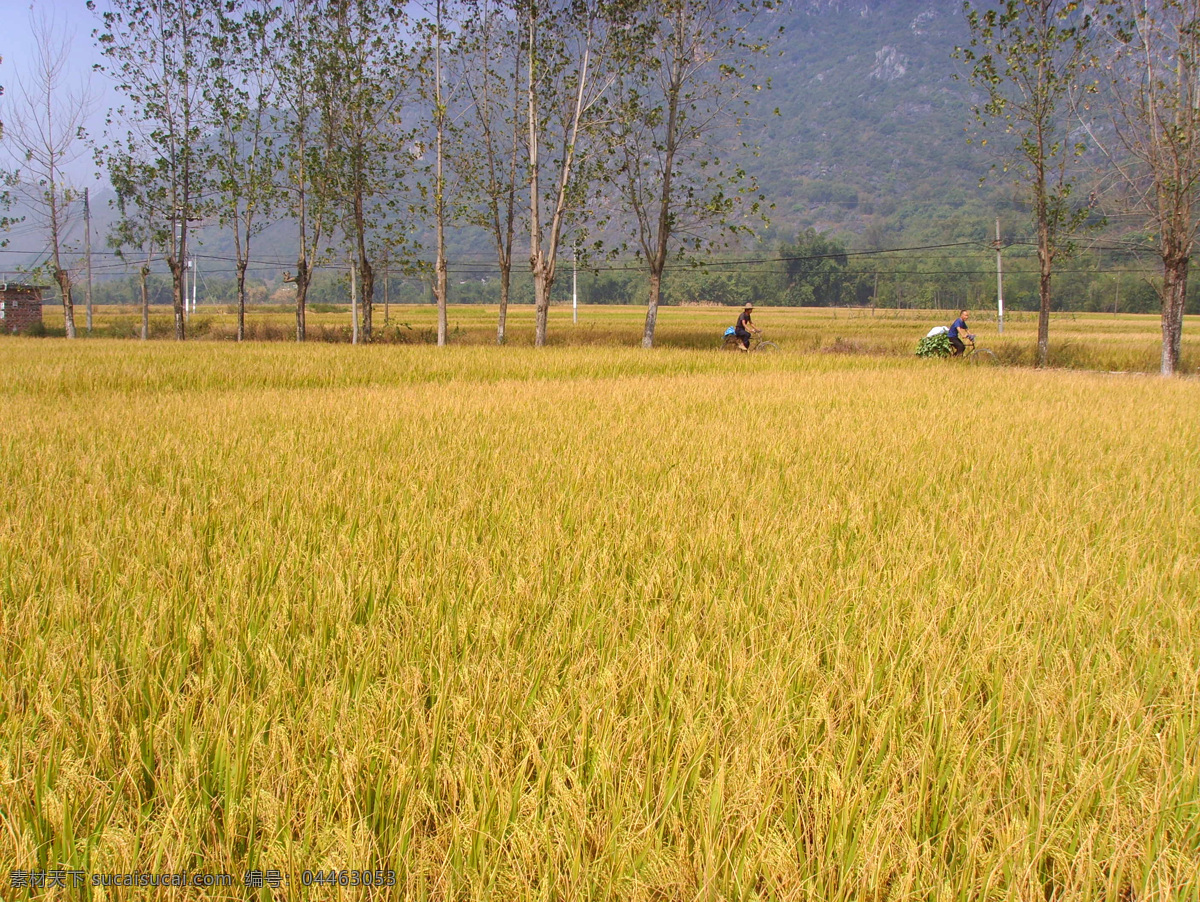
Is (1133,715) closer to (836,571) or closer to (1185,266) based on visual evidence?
(836,571)

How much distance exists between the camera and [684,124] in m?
20.0

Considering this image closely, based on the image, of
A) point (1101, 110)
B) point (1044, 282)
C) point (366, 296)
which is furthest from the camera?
point (366, 296)

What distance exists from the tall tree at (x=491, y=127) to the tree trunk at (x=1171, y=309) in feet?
55.1

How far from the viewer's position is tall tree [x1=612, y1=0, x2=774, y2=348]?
62.4ft

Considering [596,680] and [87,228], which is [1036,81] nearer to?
[596,680]

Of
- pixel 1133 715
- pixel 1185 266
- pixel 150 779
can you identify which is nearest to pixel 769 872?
pixel 1133 715

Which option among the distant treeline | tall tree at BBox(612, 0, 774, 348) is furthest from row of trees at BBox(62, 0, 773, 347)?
the distant treeline

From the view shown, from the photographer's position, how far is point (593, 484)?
13.3ft

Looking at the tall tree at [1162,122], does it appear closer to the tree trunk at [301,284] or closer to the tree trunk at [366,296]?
the tree trunk at [366,296]

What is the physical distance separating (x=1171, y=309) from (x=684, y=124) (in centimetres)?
1274

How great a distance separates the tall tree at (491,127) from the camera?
2030cm

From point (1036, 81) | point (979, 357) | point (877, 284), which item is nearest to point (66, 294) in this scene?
point (979, 357)

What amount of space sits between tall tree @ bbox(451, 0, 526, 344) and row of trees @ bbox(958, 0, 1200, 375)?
40.9 feet

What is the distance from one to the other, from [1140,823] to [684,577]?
1441 millimetres
